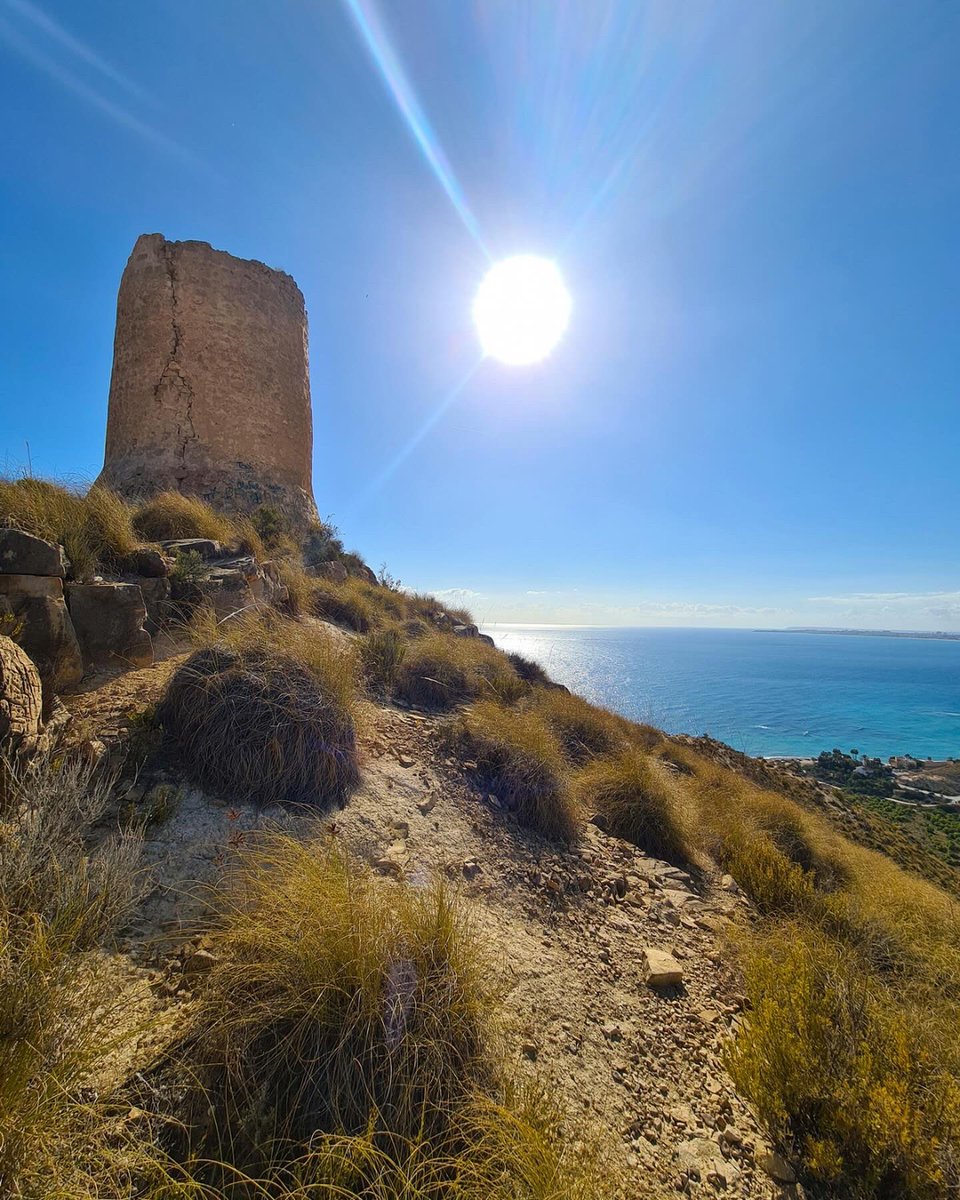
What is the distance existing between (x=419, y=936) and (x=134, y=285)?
38.6ft

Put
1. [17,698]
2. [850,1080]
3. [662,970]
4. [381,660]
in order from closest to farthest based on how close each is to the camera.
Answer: [850,1080] < [17,698] < [662,970] < [381,660]

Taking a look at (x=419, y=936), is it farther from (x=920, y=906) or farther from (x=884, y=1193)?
(x=920, y=906)

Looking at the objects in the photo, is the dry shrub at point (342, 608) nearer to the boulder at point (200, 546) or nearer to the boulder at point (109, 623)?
the boulder at point (200, 546)

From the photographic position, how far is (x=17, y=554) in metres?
3.44

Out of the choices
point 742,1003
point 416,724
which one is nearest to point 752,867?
point 742,1003

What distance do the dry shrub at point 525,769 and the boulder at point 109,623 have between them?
2943 mm

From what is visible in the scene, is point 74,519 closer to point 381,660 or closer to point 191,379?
point 381,660

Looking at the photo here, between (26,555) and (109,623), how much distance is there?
75 cm

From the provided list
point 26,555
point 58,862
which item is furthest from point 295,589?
point 58,862

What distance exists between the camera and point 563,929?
2.97 m

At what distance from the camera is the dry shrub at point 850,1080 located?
5.93ft

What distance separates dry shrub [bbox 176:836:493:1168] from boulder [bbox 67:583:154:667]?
9.48 ft

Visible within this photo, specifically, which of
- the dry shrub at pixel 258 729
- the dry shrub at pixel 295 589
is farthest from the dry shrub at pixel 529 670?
the dry shrub at pixel 258 729

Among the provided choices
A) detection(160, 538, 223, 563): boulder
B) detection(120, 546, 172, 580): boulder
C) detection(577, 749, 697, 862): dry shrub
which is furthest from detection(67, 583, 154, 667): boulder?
detection(577, 749, 697, 862): dry shrub
